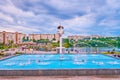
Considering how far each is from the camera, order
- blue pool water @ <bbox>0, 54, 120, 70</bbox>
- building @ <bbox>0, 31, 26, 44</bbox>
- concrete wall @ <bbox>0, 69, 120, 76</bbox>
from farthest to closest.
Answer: building @ <bbox>0, 31, 26, 44</bbox>
blue pool water @ <bbox>0, 54, 120, 70</bbox>
concrete wall @ <bbox>0, 69, 120, 76</bbox>

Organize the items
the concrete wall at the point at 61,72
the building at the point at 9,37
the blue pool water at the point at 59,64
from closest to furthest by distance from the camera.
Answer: the concrete wall at the point at 61,72, the blue pool water at the point at 59,64, the building at the point at 9,37


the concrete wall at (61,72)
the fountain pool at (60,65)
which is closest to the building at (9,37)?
the fountain pool at (60,65)

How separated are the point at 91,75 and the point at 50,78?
6.56ft

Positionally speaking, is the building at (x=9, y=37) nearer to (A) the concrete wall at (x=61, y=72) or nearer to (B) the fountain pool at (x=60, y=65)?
(B) the fountain pool at (x=60, y=65)

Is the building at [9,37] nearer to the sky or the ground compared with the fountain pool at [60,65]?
nearer to the sky

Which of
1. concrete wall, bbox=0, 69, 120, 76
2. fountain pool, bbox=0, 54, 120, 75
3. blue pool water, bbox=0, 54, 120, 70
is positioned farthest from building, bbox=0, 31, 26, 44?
concrete wall, bbox=0, 69, 120, 76

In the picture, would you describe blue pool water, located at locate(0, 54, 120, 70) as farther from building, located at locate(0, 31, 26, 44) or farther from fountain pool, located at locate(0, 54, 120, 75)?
building, located at locate(0, 31, 26, 44)

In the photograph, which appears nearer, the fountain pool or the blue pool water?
the fountain pool

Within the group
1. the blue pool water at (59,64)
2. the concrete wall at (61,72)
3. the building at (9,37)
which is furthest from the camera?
the building at (9,37)

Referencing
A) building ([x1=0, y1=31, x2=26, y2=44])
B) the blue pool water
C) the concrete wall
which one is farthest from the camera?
building ([x1=0, y1=31, x2=26, y2=44])

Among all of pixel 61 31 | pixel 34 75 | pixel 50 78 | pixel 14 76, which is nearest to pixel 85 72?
pixel 50 78

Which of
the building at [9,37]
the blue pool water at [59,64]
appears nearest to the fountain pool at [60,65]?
the blue pool water at [59,64]

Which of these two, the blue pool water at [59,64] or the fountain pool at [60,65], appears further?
the blue pool water at [59,64]

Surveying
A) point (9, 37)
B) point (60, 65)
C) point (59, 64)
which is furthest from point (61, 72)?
point (9, 37)
